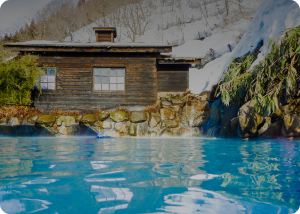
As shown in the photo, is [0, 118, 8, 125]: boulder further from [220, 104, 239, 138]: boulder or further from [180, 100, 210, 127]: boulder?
[220, 104, 239, 138]: boulder

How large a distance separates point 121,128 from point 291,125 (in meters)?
6.35

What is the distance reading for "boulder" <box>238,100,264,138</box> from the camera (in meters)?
6.85

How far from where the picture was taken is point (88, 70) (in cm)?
1133

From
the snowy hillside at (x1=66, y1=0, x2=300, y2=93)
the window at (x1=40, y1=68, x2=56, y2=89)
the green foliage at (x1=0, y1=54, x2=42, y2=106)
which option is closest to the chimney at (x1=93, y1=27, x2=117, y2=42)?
the snowy hillside at (x1=66, y1=0, x2=300, y2=93)

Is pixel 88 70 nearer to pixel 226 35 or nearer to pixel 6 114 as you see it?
pixel 6 114

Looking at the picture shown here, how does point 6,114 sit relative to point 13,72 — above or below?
below

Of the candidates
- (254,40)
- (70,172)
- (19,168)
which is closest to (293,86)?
(254,40)

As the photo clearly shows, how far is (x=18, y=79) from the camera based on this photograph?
401 inches

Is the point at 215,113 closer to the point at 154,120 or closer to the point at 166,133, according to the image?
the point at 166,133

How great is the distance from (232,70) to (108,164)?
269 inches

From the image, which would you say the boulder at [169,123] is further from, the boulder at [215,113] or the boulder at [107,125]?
the boulder at [107,125]

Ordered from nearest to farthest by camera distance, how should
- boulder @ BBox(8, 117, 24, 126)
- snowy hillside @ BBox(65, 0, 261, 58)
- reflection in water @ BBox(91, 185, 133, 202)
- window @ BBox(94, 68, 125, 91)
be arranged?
reflection in water @ BBox(91, 185, 133, 202) < boulder @ BBox(8, 117, 24, 126) < window @ BBox(94, 68, 125, 91) < snowy hillside @ BBox(65, 0, 261, 58)

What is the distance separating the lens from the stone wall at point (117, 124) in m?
9.25

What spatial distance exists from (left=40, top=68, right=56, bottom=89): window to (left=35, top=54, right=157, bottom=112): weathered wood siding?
0.26 metres
